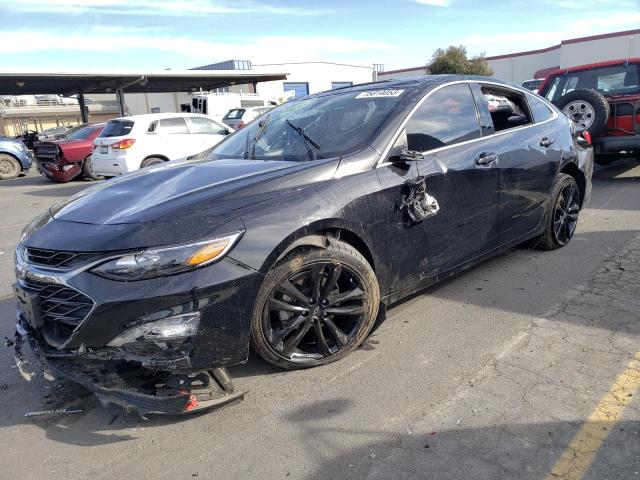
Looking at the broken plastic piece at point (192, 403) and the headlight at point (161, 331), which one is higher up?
the headlight at point (161, 331)

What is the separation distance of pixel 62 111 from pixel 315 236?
2589 inches

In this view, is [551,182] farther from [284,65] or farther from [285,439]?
[284,65]

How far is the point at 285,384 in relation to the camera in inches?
119

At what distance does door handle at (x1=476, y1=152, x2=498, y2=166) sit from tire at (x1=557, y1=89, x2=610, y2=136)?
468 centimetres

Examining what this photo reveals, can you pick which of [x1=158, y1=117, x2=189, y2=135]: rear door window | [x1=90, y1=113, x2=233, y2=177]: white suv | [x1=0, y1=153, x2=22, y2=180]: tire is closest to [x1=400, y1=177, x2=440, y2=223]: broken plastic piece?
[x1=90, y1=113, x2=233, y2=177]: white suv

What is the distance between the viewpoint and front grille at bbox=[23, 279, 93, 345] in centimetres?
251

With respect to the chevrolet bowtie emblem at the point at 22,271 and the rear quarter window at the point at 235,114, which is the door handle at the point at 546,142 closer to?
the chevrolet bowtie emblem at the point at 22,271

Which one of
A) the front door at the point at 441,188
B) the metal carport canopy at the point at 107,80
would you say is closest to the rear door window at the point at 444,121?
the front door at the point at 441,188

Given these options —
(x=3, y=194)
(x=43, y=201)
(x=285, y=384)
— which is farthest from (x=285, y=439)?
(x=3, y=194)

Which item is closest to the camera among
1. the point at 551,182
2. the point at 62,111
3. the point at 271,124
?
the point at 271,124

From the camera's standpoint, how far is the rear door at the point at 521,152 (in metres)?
4.20

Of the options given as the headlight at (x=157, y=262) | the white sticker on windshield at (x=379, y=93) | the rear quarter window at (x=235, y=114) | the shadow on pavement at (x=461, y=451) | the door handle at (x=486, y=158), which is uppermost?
the white sticker on windshield at (x=379, y=93)

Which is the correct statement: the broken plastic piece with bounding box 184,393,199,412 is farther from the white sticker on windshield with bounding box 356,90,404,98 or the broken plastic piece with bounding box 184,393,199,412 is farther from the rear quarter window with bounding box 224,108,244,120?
the rear quarter window with bounding box 224,108,244,120

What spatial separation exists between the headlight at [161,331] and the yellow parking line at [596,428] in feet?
5.64
